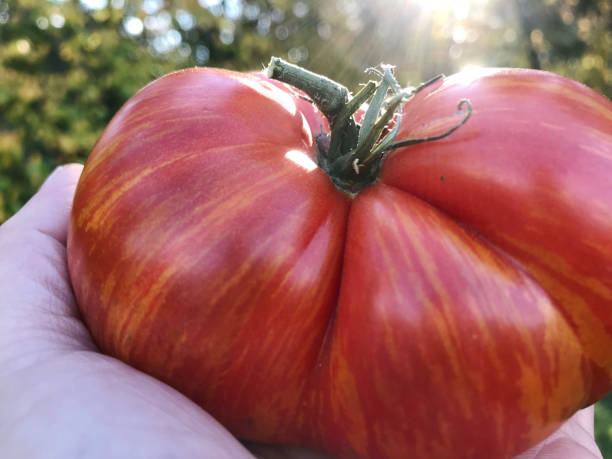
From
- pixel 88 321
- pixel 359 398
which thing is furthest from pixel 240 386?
pixel 88 321

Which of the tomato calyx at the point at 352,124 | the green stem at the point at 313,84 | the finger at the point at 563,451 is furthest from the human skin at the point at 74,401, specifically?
the green stem at the point at 313,84

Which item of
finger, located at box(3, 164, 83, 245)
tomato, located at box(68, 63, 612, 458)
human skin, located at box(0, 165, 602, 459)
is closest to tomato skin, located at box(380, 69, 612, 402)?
tomato, located at box(68, 63, 612, 458)

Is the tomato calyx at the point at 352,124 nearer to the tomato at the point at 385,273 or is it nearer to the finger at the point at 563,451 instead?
the tomato at the point at 385,273

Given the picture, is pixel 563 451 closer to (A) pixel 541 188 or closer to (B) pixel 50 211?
(A) pixel 541 188

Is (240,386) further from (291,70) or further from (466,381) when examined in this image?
(291,70)

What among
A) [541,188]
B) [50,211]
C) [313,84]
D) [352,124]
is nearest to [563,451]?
[541,188]

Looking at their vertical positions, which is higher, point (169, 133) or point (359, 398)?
point (169, 133)

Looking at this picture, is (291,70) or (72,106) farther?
(72,106)

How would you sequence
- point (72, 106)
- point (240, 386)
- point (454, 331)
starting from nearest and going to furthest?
point (454, 331) → point (240, 386) → point (72, 106)
